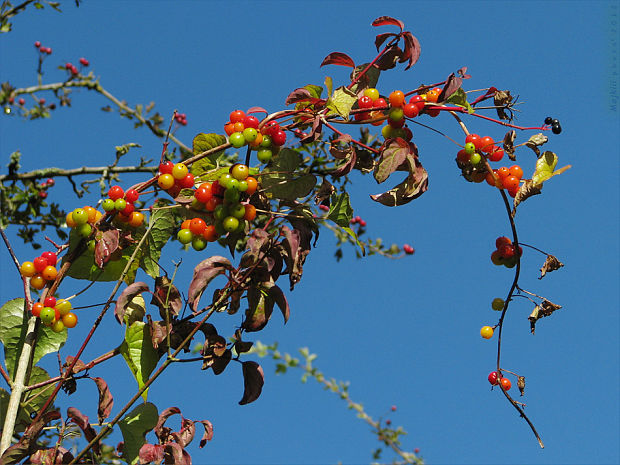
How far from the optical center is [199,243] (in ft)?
4.11

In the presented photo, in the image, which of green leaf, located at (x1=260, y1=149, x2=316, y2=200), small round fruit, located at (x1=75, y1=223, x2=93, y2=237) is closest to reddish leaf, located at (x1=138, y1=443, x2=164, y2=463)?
small round fruit, located at (x1=75, y1=223, x2=93, y2=237)

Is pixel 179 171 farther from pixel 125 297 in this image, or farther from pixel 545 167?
pixel 545 167

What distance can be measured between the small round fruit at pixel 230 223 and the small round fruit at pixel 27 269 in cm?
→ 44

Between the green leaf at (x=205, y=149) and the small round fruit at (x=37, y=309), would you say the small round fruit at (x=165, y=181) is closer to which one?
the green leaf at (x=205, y=149)

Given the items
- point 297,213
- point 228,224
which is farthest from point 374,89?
point 228,224

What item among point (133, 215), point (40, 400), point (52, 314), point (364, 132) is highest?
point (364, 132)

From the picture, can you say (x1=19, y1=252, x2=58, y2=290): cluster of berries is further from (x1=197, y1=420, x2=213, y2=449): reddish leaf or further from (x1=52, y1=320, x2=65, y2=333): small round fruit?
(x1=197, y1=420, x2=213, y2=449): reddish leaf

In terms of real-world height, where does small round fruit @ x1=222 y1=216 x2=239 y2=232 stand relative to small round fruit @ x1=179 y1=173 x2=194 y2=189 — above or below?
below

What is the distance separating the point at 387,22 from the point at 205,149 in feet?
1.68

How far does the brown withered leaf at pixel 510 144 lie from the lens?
1.29 m

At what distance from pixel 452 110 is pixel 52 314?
949mm

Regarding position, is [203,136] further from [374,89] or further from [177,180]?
[374,89]

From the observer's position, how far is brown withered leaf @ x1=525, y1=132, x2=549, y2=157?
51.8 inches

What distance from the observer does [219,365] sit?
119cm
